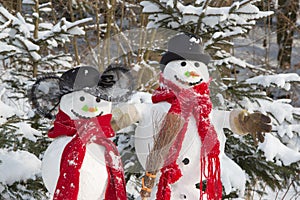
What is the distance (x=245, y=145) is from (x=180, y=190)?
866 mm

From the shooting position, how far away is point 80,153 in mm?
1432

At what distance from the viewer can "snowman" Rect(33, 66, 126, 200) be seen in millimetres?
1440

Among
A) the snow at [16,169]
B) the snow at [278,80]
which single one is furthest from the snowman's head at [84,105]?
the snow at [278,80]

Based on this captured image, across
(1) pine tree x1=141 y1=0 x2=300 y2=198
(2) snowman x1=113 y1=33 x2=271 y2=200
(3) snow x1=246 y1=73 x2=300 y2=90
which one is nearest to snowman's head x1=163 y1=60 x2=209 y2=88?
(2) snowman x1=113 y1=33 x2=271 y2=200

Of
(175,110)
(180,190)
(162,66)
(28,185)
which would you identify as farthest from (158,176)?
(28,185)

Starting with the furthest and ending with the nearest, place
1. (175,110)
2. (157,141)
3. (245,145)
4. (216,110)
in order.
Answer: (245,145) < (216,110) < (175,110) < (157,141)

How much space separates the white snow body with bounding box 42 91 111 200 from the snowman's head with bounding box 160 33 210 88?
0.27 meters

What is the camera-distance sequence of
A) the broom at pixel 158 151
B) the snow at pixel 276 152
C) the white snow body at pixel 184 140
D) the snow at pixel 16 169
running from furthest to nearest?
the snow at pixel 276 152 → the snow at pixel 16 169 → the white snow body at pixel 184 140 → the broom at pixel 158 151

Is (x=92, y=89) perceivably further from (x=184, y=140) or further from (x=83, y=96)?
(x=184, y=140)

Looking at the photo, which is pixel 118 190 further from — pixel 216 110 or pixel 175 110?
pixel 216 110

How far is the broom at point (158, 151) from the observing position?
4.53 feet

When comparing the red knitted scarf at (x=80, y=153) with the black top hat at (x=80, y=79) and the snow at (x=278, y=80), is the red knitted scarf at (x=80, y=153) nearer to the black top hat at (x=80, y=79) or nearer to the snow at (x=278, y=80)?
the black top hat at (x=80, y=79)

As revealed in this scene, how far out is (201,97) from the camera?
1.61m

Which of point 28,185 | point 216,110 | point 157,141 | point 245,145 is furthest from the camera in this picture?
point 245,145
